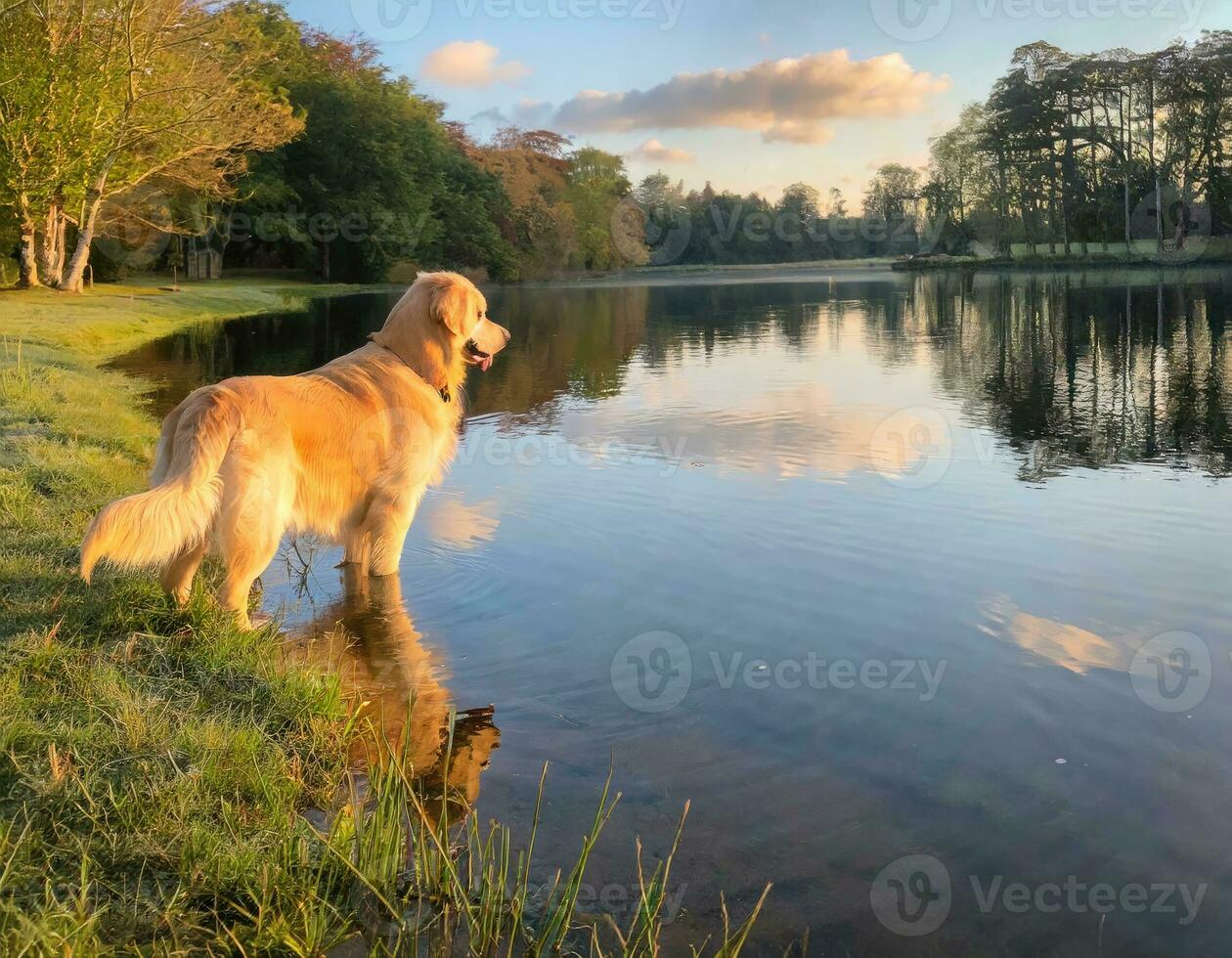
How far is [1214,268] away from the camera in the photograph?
55281 mm

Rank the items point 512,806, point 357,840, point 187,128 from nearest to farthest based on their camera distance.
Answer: point 357,840
point 512,806
point 187,128

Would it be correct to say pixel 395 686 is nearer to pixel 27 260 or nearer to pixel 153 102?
pixel 153 102

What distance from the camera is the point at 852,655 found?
18.9 feet

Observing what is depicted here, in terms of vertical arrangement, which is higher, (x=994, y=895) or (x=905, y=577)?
(x=905, y=577)

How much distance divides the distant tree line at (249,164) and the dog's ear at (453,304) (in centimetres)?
849

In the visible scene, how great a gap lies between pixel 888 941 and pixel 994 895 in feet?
1.67

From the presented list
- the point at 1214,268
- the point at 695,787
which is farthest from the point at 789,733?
the point at 1214,268

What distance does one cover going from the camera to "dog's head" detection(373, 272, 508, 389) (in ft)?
21.5

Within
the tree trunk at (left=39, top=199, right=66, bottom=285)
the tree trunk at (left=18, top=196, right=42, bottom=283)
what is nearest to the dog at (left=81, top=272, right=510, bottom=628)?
the tree trunk at (left=18, top=196, right=42, bottom=283)

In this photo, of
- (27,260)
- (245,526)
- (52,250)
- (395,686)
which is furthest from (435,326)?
(52,250)

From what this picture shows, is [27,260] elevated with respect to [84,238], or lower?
lower

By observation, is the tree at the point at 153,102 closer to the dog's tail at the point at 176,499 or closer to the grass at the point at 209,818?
the dog's tail at the point at 176,499

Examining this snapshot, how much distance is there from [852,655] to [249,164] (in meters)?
57.5

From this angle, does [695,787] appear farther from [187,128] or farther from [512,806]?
[187,128]
